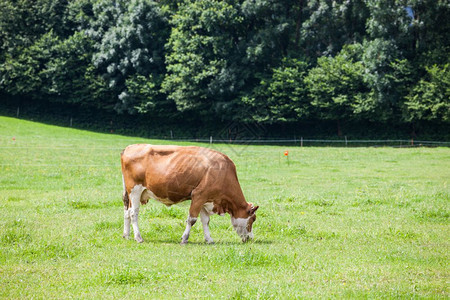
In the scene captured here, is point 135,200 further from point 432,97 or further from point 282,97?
point 282,97

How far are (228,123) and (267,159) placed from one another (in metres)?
29.1

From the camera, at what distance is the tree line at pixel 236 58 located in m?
51.1

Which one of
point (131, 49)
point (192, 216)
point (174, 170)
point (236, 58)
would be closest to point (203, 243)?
point (192, 216)

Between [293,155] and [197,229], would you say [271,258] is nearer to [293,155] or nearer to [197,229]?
[197,229]

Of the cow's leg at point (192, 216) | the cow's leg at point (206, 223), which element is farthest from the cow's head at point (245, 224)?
the cow's leg at point (192, 216)

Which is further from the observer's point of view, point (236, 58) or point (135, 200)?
point (236, 58)

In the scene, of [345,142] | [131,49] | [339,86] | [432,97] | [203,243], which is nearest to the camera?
[203,243]

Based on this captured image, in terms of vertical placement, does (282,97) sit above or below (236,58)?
below

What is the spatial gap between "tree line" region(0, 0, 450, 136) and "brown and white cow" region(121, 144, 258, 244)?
41.7 metres

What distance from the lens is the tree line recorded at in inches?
2013

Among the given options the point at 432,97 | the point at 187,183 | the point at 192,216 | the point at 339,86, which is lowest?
the point at 192,216

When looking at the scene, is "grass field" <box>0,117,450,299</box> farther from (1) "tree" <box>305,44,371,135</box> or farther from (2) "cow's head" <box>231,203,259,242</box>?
(1) "tree" <box>305,44,371,135</box>

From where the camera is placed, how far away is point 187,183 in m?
12.1

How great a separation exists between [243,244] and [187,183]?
1.97 m
